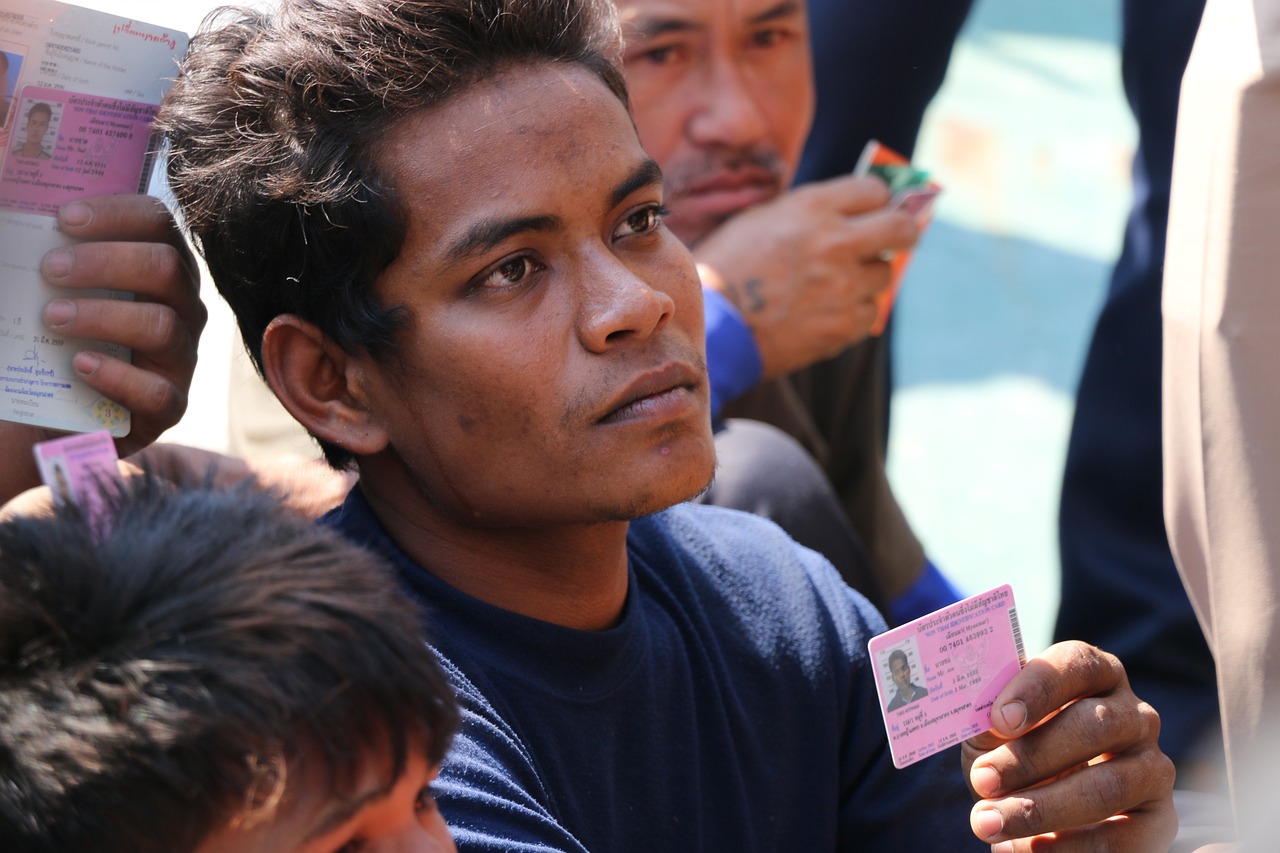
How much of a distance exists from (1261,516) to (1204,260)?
31cm

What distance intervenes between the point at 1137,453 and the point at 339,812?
2192mm

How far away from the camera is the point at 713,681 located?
176 centimetres

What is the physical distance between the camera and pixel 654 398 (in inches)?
64.6

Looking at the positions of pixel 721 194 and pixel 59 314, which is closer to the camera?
pixel 59 314

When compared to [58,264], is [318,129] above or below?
above

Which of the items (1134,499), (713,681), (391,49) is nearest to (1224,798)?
(1134,499)

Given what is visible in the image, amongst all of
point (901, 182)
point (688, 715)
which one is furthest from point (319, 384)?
point (901, 182)

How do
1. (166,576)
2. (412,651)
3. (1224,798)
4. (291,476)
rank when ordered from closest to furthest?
(166,576) < (412,651) < (291,476) < (1224,798)

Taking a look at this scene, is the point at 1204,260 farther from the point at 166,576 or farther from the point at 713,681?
the point at 166,576

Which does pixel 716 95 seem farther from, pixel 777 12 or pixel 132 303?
pixel 132 303

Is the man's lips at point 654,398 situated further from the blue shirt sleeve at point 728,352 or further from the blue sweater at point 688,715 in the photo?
the blue shirt sleeve at point 728,352

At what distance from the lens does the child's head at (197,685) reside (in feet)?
3.08

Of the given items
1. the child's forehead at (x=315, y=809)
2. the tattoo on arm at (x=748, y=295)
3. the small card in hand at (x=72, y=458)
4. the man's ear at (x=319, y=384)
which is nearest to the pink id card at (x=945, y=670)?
the child's forehead at (x=315, y=809)

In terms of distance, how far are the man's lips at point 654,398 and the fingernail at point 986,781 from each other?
1.70ft
